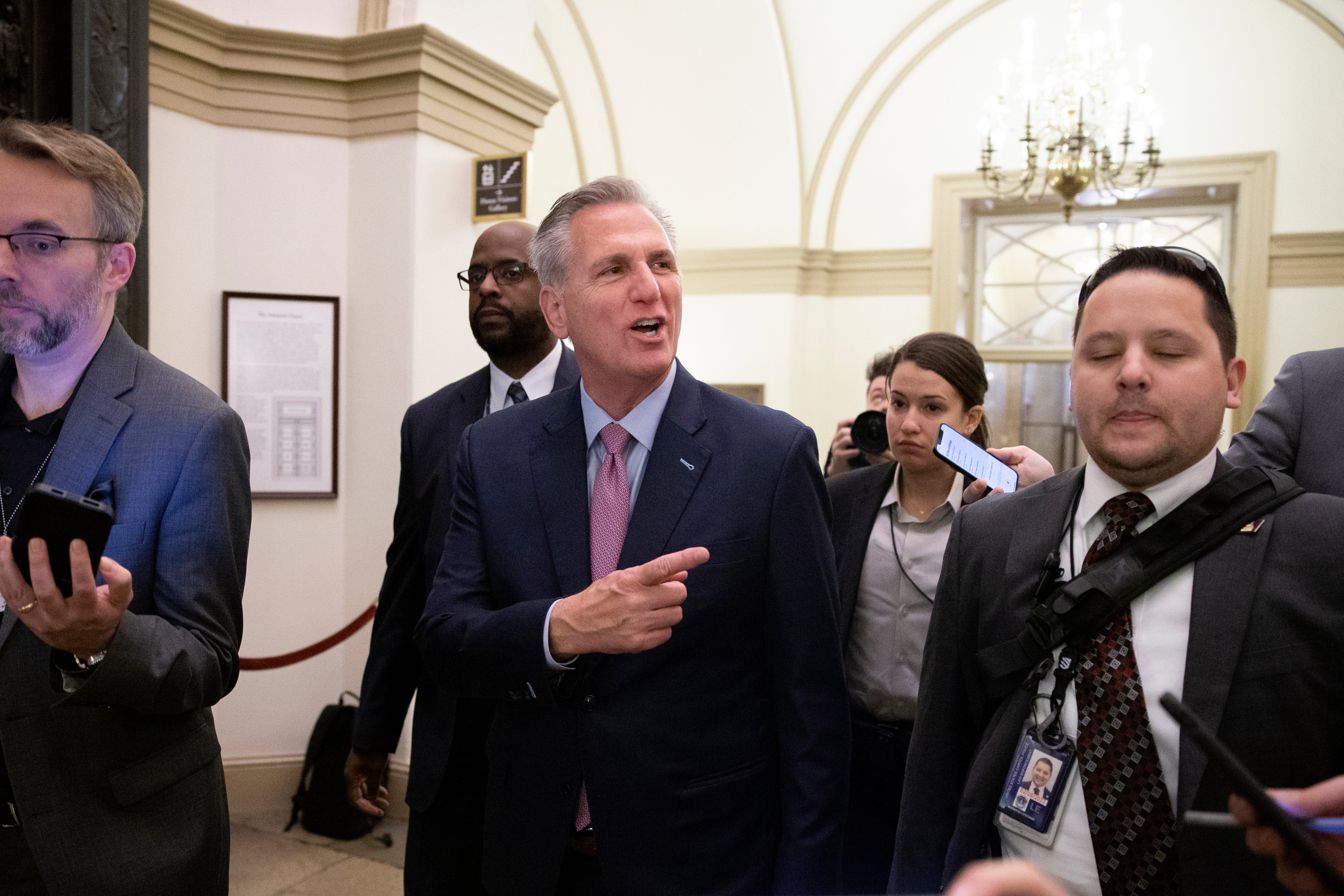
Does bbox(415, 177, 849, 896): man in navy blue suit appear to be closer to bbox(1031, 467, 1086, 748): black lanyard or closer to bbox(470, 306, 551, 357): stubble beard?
bbox(1031, 467, 1086, 748): black lanyard

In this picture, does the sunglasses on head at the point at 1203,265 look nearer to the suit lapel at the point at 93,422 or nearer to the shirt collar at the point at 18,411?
the suit lapel at the point at 93,422

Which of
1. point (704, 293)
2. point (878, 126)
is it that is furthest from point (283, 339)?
point (878, 126)

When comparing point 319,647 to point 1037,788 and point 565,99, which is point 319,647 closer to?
point 1037,788

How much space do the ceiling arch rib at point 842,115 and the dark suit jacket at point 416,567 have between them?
23.1 feet

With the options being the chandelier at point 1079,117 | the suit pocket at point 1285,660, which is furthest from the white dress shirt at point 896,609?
the chandelier at point 1079,117

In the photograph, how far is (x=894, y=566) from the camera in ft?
8.87

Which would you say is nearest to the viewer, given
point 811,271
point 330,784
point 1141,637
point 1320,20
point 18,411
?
point 1141,637

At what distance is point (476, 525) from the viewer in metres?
1.88

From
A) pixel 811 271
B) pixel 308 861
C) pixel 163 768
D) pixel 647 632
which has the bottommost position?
pixel 308 861

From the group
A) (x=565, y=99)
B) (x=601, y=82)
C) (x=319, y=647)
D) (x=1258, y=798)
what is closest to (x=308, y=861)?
(x=319, y=647)

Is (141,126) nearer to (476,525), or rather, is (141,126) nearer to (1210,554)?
(476,525)

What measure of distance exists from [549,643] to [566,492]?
1.06 ft

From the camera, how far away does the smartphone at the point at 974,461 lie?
202cm

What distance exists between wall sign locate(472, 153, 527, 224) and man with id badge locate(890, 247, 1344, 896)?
3134 mm
